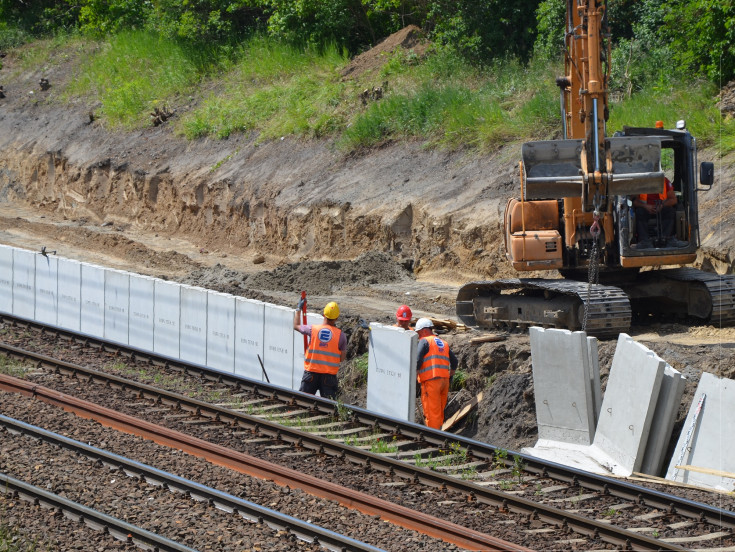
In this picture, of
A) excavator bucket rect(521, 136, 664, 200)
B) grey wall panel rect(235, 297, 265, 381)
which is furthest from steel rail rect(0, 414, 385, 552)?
excavator bucket rect(521, 136, 664, 200)

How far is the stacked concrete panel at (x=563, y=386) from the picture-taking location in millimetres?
12086

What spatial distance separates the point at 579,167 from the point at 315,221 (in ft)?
45.1

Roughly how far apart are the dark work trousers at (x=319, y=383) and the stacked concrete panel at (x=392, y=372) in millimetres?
565

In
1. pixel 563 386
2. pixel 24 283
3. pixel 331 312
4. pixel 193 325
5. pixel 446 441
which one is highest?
pixel 24 283

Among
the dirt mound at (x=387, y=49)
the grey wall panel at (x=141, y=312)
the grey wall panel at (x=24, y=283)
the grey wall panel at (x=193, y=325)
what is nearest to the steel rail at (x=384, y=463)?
the grey wall panel at (x=193, y=325)

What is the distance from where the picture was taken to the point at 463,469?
1136cm

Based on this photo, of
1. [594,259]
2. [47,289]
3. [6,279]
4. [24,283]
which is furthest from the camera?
[6,279]

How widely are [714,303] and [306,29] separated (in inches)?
920

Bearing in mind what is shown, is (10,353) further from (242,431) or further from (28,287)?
(242,431)

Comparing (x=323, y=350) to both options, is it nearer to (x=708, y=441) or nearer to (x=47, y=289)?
(x=708, y=441)

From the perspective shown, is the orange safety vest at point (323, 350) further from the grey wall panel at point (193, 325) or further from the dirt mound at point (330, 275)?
the dirt mound at point (330, 275)

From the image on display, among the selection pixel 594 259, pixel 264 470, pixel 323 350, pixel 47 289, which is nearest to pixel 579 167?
pixel 594 259

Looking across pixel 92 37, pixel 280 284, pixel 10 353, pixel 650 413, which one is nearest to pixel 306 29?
pixel 92 37

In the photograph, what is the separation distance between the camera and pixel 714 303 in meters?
15.8
